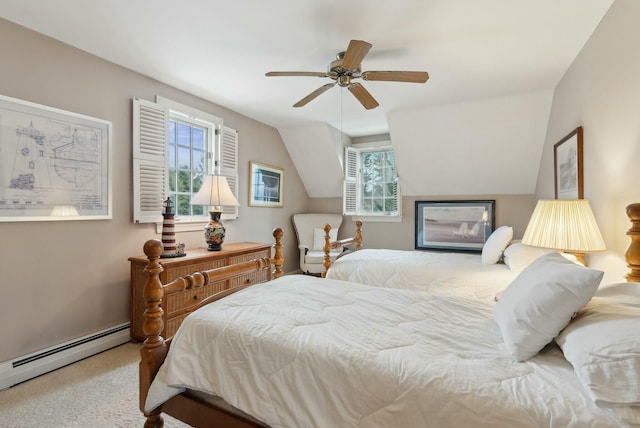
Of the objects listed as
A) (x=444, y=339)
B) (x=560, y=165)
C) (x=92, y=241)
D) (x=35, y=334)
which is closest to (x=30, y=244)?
(x=92, y=241)

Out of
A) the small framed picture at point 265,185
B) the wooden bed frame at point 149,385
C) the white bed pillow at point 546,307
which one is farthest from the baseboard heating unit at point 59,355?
the white bed pillow at point 546,307

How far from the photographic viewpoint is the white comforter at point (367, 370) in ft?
2.85

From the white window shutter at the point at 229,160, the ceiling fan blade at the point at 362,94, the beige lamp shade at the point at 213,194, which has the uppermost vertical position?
the ceiling fan blade at the point at 362,94

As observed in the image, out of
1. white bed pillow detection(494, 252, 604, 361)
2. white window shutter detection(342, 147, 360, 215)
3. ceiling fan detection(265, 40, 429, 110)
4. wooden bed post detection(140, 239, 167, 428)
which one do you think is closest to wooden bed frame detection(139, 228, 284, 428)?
wooden bed post detection(140, 239, 167, 428)

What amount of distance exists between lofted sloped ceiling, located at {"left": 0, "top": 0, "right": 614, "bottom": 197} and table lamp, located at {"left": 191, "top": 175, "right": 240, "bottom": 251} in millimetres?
1008

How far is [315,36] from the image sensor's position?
228 centimetres

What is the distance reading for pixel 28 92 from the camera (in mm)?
2203

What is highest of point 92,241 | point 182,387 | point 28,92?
point 28,92

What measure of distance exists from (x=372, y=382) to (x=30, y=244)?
2.58m

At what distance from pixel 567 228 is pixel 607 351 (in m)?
1.34

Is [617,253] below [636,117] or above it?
below

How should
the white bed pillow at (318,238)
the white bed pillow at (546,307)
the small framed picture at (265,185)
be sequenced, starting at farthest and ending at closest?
the white bed pillow at (318,238) < the small framed picture at (265,185) < the white bed pillow at (546,307)

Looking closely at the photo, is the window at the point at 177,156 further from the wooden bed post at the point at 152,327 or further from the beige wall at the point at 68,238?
the wooden bed post at the point at 152,327

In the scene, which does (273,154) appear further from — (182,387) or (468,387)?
(468,387)
